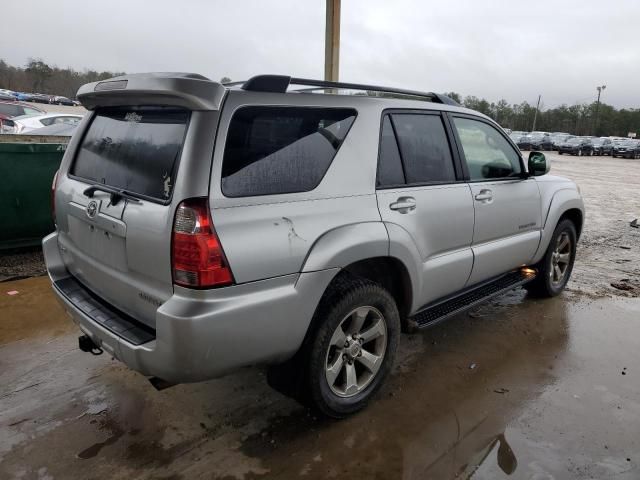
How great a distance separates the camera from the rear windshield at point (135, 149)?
2309 mm

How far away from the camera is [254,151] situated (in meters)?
2.34

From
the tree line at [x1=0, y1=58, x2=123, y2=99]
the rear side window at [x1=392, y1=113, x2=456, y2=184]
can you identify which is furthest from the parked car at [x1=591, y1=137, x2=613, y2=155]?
the tree line at [x1=0, y1=58, x2=123, y2=99]

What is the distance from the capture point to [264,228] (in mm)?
2287

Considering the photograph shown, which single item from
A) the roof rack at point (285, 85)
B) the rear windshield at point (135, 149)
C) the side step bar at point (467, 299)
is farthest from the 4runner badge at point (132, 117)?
the side step bar at point (467, 299)

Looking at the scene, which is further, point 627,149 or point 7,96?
point 627,149

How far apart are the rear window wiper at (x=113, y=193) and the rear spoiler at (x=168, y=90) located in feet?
1.54

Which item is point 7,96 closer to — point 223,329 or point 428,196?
point 428,196

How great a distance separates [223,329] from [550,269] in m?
3.84

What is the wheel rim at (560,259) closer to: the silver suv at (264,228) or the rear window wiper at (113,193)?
the silver suv at (264,228)

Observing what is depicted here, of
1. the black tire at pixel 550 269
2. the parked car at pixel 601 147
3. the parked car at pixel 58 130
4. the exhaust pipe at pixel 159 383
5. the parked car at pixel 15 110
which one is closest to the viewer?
the exhaust pipe at pixel 159 383

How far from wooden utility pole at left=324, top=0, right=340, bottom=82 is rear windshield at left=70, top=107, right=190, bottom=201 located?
5.01m

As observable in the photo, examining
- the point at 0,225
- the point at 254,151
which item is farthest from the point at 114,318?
the point at 0,225

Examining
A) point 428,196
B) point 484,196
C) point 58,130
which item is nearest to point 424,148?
point 428,196

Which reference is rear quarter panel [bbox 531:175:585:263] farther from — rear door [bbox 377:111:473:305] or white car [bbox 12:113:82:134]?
white car [bbox 12:113:82:134]
